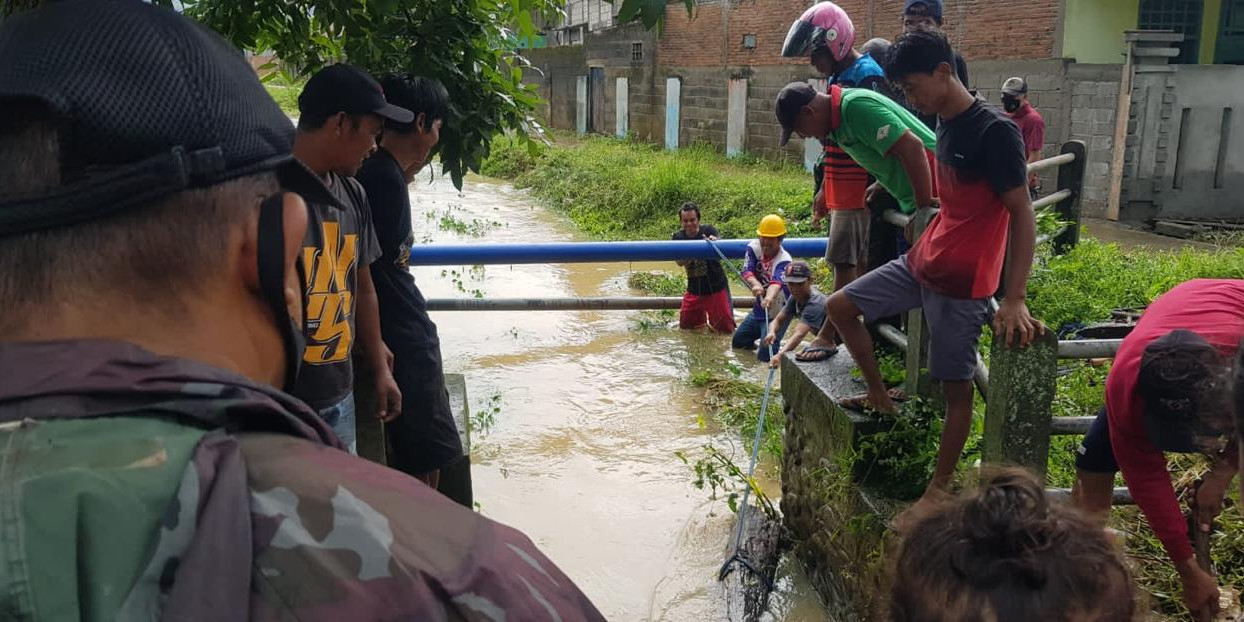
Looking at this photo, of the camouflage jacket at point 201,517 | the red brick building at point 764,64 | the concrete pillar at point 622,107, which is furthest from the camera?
the concrete pillar at point 622,107

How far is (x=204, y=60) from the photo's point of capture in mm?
871

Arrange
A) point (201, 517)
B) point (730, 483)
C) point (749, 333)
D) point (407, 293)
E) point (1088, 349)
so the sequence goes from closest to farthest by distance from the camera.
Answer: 1. point (201, 517)
2. point (1088, 349)
3. point (407, 293)
4. point (730, 483)
5. point (749, 333)

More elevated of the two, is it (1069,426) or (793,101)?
(793,101)

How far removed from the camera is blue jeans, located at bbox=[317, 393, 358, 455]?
2686 mm

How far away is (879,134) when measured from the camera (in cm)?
350

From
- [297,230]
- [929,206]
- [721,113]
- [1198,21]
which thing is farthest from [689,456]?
[721,113]

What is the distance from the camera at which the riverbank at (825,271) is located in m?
3.29

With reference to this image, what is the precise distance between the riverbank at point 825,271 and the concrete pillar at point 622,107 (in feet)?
10.2

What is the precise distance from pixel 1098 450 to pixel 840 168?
167 centimetres

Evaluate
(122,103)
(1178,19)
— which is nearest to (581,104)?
(1178,19)

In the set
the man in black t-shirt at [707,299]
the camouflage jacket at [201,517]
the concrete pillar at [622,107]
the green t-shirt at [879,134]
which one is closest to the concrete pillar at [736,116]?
the concrete pillar at [622,107]

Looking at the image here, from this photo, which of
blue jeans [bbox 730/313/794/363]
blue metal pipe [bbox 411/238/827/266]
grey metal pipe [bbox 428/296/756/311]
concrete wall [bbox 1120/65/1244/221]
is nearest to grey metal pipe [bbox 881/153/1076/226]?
blue metal pipe [bbox 411/238/827/266]

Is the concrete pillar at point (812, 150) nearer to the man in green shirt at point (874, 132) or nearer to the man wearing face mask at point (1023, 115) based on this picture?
the man wearing face mask at point (1023, 115)

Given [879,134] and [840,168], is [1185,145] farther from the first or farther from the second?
[879,134]
